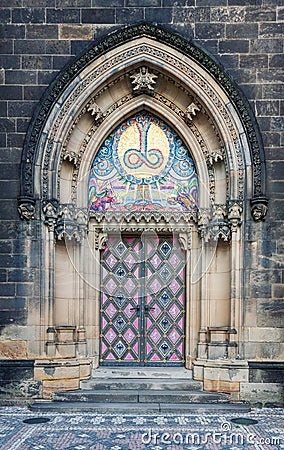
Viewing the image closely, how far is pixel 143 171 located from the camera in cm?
1048

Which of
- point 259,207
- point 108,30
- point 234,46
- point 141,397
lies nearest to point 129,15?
point 108,30

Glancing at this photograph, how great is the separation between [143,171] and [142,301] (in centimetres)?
217

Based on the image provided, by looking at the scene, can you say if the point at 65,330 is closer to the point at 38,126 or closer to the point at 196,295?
the point at 196,295

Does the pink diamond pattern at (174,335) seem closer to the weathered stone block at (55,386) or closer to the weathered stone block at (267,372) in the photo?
the weathered stone block at (267,372)

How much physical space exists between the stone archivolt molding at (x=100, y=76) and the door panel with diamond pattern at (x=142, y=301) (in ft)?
5.29

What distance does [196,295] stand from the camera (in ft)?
33.3

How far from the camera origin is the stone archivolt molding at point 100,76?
9.56m

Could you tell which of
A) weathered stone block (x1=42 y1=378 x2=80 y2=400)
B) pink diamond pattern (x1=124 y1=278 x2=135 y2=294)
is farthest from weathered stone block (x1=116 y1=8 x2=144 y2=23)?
weathered stone block (x1=42 y1=378 x2=80 y2=400)

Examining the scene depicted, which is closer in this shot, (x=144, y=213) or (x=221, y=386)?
(x=221, y=386)

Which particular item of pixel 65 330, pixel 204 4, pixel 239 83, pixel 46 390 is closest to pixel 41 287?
pixel 65 330

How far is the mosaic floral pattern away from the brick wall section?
1413 millimetres

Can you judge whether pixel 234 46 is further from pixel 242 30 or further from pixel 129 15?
pixel 129 15

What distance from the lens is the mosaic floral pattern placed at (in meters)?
10.4

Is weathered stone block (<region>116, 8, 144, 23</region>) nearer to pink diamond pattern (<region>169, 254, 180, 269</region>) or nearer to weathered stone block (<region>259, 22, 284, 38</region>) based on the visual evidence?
weathered stone block (<region>259, 22, 284, 38</region>)
